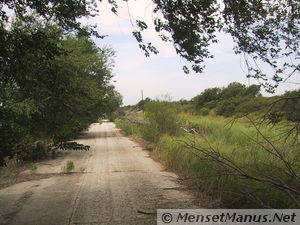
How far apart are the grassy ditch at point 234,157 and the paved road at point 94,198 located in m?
0.71

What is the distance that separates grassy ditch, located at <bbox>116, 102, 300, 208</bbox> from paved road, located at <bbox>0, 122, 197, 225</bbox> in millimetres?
714

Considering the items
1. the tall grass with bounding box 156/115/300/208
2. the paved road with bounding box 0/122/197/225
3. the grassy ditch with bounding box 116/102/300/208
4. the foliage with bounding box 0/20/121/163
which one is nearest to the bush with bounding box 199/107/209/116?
the grassy ditch with bounding box 116/102/300/208

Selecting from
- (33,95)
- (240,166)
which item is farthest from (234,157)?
(33,95)

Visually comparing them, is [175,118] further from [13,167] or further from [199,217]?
[199,217]

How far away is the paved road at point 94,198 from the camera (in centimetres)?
566

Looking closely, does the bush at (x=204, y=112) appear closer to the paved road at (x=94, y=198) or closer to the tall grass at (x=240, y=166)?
the tall grass at (x=240, y=166)

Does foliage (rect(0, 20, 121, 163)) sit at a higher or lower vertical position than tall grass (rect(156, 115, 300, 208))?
higher

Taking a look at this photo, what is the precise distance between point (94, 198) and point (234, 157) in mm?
3243

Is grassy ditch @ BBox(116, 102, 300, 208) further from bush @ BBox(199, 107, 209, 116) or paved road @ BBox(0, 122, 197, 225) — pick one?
bush @ BBox(199, 107, 209, 116)

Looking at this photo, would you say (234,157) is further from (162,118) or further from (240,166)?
(162,118)

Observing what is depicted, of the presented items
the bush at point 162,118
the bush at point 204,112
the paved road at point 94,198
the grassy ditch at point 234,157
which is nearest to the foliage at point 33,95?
the paved road at point 94,198

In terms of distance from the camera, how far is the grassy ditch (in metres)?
3.93

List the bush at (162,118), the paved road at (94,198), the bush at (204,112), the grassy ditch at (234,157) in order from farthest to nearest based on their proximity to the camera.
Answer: the bush at (204,112), the bush at (162,118), the paved road at (94,198), the grassy ditch at (234,157)

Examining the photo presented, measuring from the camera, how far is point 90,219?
5539mm
